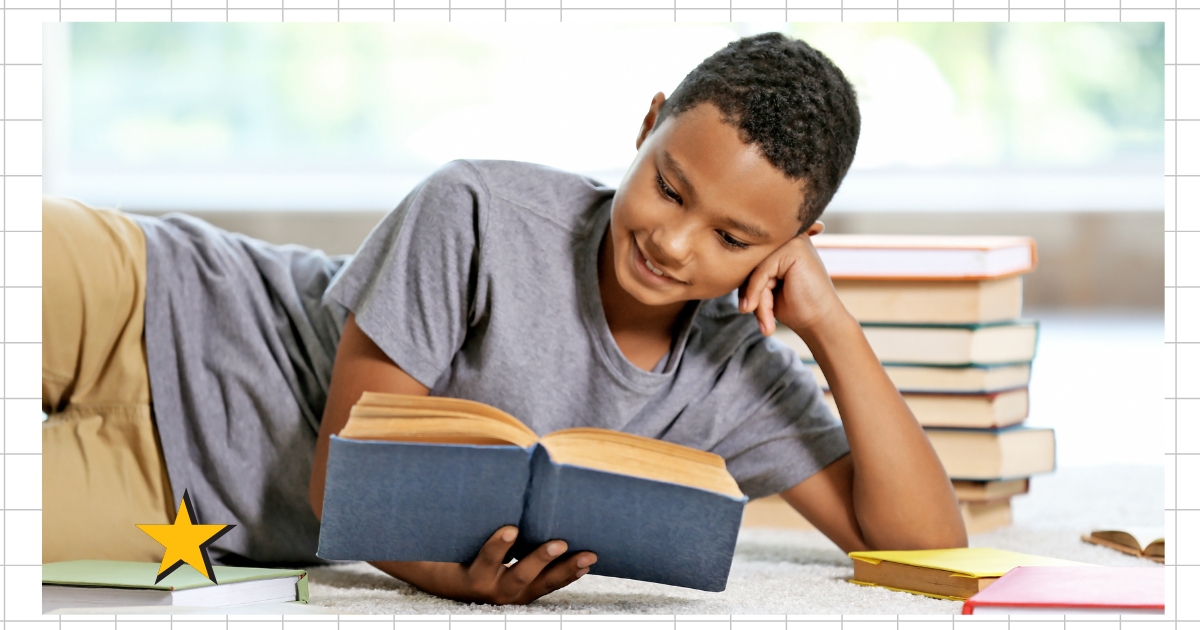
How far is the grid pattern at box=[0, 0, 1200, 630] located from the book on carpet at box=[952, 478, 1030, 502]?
52 centimetres

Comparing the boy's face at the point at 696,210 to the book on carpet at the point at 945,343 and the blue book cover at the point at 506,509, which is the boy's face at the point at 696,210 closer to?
the blue book cover at the point at 506,509

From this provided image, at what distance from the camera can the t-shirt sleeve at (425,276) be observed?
3.21ft

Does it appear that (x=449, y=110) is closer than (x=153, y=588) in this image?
No

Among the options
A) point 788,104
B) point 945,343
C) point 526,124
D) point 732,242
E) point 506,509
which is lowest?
point 506,509

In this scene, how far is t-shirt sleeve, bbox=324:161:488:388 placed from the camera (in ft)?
3.21

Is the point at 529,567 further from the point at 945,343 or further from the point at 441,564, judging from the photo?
the point at 945,343

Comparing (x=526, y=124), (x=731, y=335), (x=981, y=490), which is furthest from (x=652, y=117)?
(x=526, y=124)

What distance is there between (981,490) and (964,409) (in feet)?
0.34

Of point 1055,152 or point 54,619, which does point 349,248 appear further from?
point 54,619

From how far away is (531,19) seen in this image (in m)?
0.92

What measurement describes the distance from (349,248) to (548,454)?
3392 mm

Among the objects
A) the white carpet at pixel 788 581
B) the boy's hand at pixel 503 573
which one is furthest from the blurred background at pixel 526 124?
the boy's hand at pixel 503 573

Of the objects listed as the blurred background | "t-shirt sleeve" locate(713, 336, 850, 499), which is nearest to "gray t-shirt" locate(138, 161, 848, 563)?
"t-shirt sleeve" locate(713, 336, 850, 499)

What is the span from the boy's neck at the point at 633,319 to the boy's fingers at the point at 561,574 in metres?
0.28
